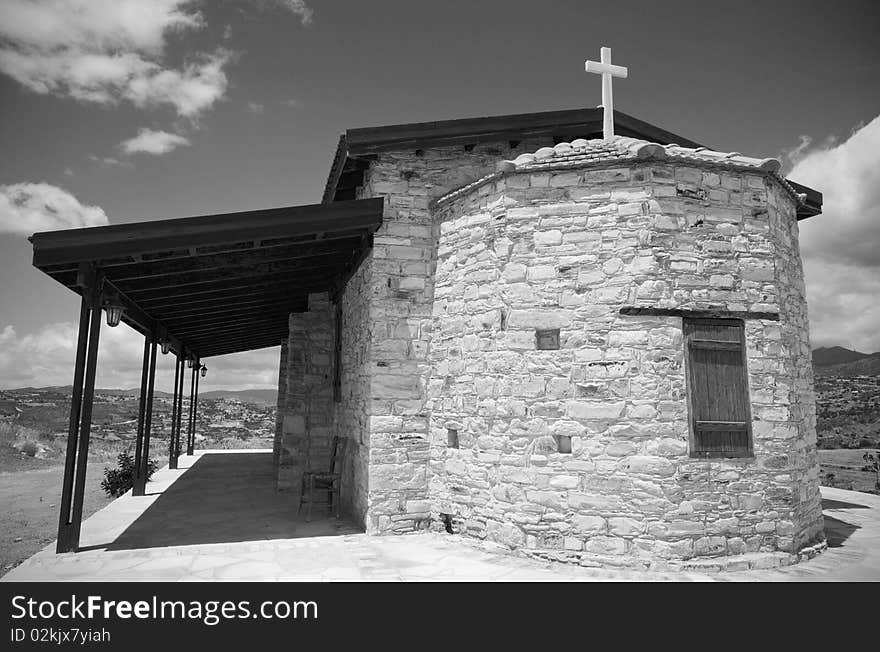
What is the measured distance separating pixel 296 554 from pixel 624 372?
4.09m

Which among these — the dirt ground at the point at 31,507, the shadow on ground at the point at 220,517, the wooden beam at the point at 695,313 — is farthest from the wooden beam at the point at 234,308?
the wooden beam at the point at 695,313

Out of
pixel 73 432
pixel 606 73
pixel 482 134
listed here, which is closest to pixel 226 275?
pixel 73 432

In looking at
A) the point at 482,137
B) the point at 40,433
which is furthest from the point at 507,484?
the point at 40,433

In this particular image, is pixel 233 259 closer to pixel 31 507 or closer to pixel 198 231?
pixel 198 231

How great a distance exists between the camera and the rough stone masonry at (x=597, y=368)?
564cm

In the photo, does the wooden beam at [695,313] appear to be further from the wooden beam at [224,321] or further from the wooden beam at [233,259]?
the wooden beam at [224,321]

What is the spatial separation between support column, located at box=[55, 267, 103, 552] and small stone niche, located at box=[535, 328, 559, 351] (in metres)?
5.13

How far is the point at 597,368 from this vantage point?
5836 mm

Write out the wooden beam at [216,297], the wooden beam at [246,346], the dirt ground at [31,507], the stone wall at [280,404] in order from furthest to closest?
the wooden beam at [246,346] < the stone wall at [280,404] < the wooden beam at [216,297] < the dirt ground at [31,507]

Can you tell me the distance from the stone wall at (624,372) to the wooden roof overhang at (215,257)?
2267 mm

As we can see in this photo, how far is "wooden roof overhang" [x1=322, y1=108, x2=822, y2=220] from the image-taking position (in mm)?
7223

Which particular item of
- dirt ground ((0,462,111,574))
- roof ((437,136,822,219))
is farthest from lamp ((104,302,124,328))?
roof ((437,136,822,219))
